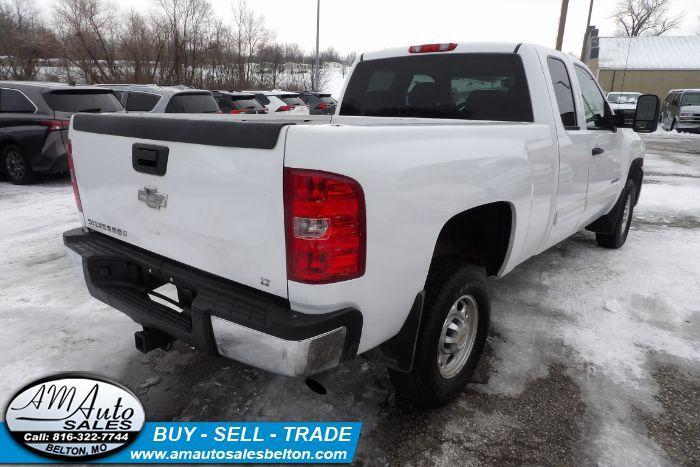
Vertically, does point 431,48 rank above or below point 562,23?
below

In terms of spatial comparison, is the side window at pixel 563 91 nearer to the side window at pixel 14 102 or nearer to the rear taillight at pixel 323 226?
the rear taillight at pixel 323 226

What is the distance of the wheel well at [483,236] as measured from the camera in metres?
2.60

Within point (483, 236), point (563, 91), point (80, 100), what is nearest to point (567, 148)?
point (563, 91)

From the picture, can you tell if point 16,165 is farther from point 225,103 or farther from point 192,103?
point 225,103

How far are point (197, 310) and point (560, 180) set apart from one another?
250 centimetres

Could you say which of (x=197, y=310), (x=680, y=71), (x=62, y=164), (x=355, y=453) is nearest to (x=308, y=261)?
(x=197, y=310)

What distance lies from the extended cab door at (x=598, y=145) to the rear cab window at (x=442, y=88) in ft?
2.76

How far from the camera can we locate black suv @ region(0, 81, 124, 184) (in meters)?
7.88

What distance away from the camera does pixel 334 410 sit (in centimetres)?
251

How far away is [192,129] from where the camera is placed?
6.31 ft

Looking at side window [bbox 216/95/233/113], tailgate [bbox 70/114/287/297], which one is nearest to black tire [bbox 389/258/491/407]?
tailgate [bbox 70/114/287/297]

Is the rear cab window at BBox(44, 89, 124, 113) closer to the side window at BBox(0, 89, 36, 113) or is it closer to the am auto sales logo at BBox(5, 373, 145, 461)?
the side window at BBox(0, 89, 36, 113)

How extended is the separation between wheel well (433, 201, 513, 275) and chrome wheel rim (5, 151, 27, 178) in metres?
8.45

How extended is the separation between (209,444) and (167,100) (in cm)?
884
